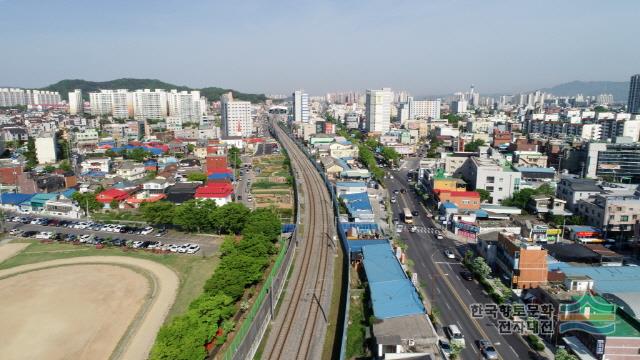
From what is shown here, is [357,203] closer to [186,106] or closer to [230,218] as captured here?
[230,218]

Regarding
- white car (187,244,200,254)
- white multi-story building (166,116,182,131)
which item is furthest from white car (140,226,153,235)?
white multi-story building (166,116,182,131)

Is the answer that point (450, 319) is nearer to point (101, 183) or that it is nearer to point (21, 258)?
point (21, 258)

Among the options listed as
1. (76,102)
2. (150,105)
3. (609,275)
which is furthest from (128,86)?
(609,275)

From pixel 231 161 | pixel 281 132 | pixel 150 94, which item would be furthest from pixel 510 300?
pixel 150 94

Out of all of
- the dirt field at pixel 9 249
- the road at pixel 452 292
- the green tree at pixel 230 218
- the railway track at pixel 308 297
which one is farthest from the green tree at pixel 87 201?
the road at pixel 452 292

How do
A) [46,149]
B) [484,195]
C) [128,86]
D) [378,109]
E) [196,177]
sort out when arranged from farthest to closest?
[128,86]
[378,109]
[46,149]
[196,177]
[484,195]

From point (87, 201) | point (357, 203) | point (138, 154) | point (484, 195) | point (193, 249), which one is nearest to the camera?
point (193, 249)

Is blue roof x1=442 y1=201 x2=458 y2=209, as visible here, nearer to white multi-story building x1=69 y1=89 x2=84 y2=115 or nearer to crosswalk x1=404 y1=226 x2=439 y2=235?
crosswalk x1=404 y1=226 x2=439 y2=235
